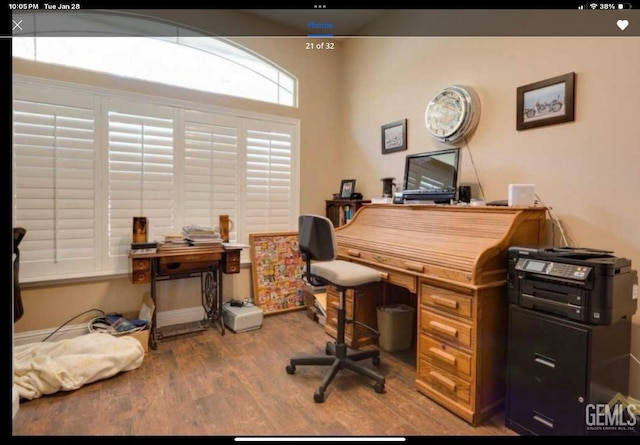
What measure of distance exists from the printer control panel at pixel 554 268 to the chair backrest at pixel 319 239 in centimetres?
106

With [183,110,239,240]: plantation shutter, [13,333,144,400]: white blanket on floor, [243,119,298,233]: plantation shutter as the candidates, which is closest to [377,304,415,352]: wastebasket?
[243,119,298,233]: plantation shutter

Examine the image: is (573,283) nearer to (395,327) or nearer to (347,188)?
(395,327)

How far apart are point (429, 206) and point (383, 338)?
1.18m

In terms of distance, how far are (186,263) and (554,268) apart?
8.91 feet

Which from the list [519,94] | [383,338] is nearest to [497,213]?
[519,94]

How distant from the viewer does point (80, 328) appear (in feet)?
8.87

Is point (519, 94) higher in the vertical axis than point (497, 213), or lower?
higher

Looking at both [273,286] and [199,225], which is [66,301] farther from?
[273,286]

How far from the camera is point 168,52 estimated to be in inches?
123

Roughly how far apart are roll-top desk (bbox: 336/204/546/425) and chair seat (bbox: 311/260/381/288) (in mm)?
175

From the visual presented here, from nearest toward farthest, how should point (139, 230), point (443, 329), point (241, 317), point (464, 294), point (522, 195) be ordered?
point (464, 294), point (443, 329), point (522, 195), point (139, 230), point (241, 317)

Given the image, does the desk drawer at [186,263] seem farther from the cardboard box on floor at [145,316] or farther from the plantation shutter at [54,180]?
the plantation shutter at [54,180]

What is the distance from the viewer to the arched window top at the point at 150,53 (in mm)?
2596

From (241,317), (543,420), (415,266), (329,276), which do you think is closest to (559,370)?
(543,420)
